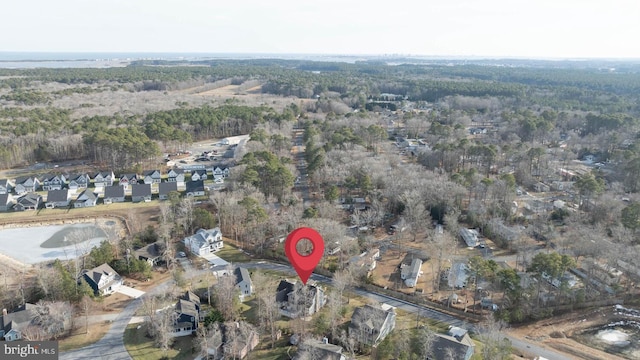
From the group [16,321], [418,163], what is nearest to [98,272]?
[16,321]

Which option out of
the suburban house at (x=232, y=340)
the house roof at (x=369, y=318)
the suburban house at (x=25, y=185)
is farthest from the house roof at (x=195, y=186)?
the house roof at (x=369, y=318)

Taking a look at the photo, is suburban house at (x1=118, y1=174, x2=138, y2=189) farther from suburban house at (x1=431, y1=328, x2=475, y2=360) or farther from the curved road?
suburban house at (x1=431, y1=328, x2=475, y2=360)

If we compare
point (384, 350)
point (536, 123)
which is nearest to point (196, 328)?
point (384, 350)

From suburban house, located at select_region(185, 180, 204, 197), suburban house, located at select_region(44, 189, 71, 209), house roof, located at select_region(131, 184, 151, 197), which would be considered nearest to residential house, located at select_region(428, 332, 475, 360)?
suburban house, located at select_region(185, 180, 204, 197)

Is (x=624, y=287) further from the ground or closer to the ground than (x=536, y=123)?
closer to the ground

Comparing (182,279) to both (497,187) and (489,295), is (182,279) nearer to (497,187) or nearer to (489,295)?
(489,295)

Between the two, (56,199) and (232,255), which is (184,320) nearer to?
(232,255)
